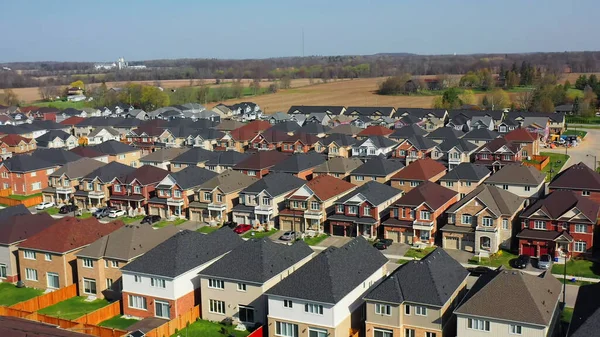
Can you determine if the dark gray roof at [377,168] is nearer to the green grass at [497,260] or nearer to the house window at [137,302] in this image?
the green grass at [497,260]

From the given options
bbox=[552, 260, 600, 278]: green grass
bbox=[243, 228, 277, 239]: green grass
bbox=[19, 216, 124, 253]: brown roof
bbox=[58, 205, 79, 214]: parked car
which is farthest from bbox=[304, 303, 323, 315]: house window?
bbox=[58, 205, 79, 214]: parked car

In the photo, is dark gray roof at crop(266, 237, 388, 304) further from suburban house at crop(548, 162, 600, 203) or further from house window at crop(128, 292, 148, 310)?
suburban house at crop(548, 162, 600, 203)

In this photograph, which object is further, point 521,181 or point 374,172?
point 374,172

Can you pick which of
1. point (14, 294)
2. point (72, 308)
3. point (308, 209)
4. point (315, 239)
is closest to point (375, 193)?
point (308, 209)

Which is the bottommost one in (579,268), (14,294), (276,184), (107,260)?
(14,294)

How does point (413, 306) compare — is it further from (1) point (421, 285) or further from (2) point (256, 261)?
(2) point (256, 261)

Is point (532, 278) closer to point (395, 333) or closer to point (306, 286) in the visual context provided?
point (395, 333)
